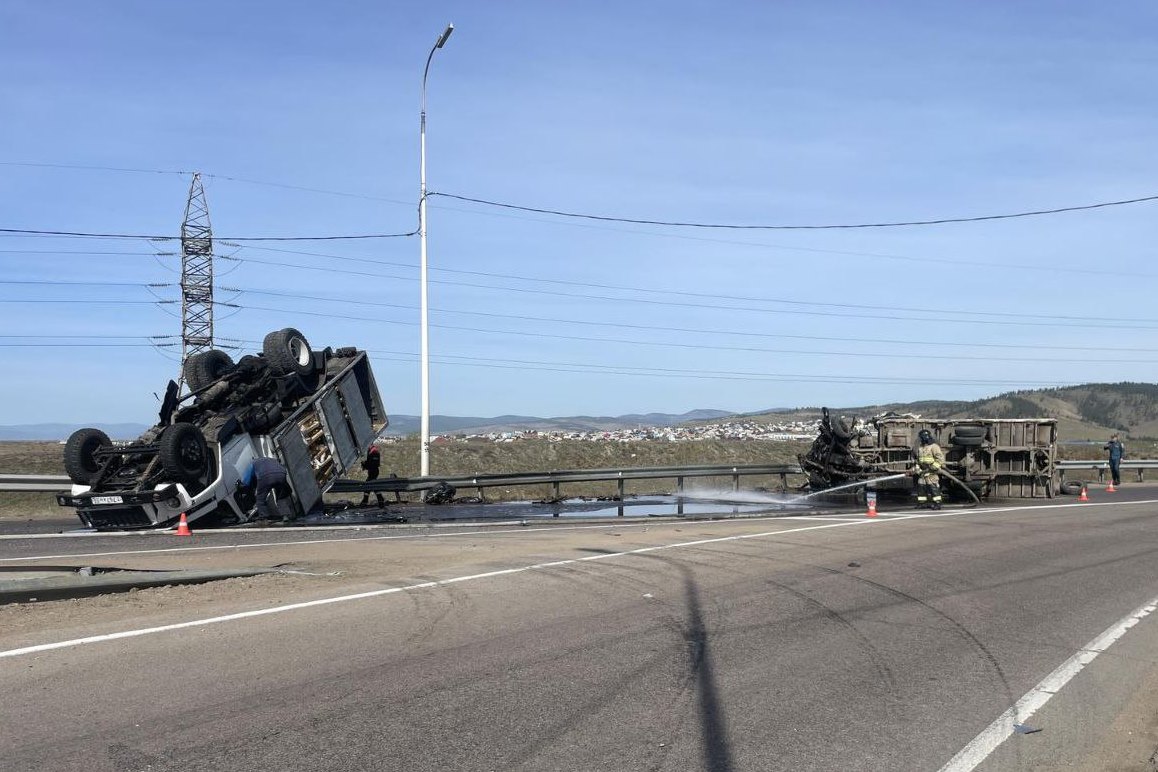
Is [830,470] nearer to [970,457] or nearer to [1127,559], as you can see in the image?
[970,457]

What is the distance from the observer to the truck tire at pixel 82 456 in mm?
16047

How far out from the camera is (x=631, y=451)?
3781 centimetres

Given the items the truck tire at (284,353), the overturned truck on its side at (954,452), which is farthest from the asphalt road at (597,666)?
the overturned truck on its side at (954,452)

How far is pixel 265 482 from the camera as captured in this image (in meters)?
16.9

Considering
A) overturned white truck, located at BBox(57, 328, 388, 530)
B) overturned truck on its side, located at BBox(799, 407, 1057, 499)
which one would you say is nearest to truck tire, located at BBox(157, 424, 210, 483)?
overturned white truck, located at BBox(57, 328, 388, 530)

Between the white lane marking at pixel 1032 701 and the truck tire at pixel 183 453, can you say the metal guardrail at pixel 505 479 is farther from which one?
the white lane marking at pixel 1032 701

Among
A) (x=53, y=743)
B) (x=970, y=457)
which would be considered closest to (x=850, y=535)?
(x=970, y=457)

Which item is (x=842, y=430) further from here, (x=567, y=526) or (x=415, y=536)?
(x=415, y=536)

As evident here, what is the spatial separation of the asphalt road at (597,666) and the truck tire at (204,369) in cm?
678

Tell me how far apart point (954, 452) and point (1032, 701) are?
17.0m

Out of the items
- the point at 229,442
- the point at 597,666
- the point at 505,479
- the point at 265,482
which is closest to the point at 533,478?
the point at 505,479

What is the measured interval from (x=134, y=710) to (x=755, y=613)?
4975 mm

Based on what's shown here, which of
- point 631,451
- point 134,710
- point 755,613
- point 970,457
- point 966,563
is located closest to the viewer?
point 134,710

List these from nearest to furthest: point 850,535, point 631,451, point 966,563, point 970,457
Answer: point 966,563 < point 850,535 < point 970,457 < point 631,451
